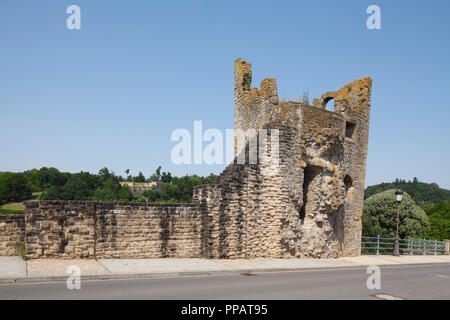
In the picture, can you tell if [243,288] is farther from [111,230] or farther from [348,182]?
[348,182]

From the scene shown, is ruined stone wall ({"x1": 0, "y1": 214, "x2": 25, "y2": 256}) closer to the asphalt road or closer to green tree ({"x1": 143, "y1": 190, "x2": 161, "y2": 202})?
the asphalt road

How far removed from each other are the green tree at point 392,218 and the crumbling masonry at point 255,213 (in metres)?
22.4

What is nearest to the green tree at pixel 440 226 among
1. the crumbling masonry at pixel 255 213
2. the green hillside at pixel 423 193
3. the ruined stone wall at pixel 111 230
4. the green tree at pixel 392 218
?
the green tree at pixel 392 218

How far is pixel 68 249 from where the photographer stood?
1159cm

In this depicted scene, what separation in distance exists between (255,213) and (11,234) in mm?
8357

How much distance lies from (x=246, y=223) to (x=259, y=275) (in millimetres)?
3297

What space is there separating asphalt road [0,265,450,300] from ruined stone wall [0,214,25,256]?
3.54 meters

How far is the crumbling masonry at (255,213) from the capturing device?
11.6 metres

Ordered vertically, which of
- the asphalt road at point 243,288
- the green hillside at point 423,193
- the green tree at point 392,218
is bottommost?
the green hillside at point 423,193

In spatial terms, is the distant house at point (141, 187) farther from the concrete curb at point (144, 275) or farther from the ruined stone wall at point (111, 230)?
the concrete curb at point (144, 275)

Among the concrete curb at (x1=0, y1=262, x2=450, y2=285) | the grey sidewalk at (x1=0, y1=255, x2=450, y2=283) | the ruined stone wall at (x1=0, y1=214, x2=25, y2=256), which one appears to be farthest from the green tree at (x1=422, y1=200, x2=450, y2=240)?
the ruined stone wall at (x1=0, y1=214, x2=25, y2=256)

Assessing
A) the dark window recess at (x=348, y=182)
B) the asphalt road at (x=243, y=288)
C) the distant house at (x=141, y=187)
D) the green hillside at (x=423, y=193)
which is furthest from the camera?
the green hillside at (x=423, y=193)

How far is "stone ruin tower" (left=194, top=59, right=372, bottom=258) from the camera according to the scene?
1428 centimetres

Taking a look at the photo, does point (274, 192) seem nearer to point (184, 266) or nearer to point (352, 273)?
point (352, 273)
